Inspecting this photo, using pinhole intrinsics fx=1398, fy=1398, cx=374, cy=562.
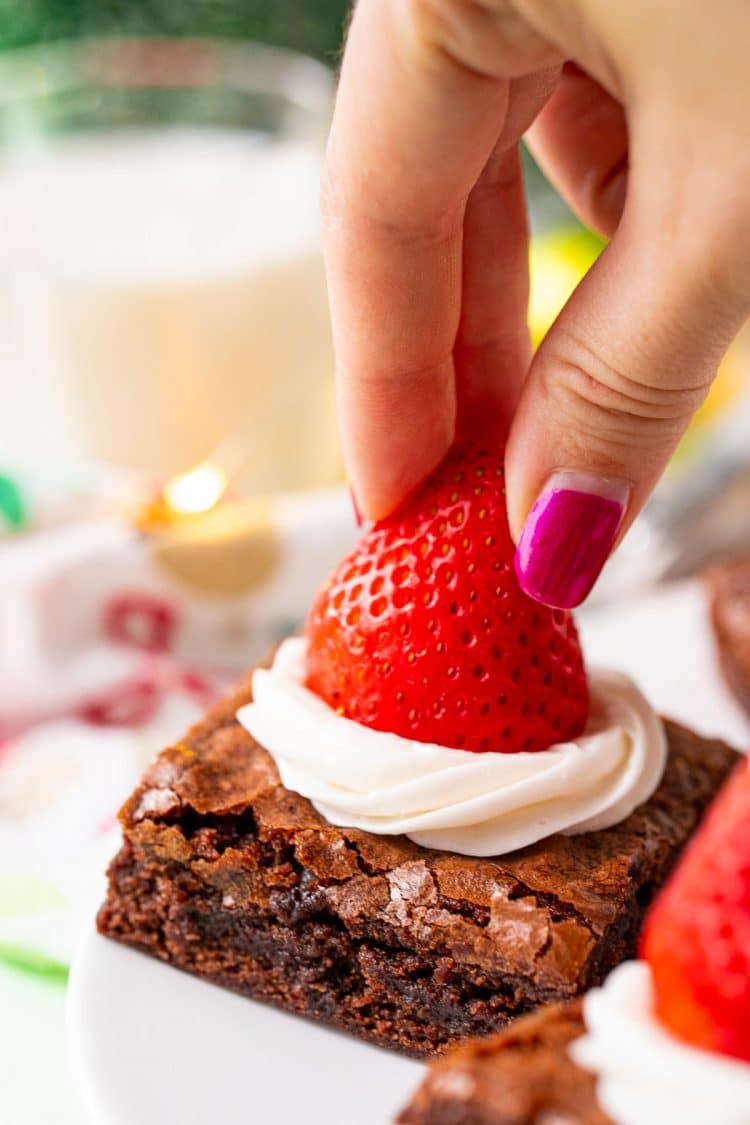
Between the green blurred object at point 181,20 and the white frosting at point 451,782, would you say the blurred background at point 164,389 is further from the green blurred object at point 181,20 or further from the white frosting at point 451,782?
the white frosting at point 451,782

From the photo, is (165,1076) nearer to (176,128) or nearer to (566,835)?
(566,835)


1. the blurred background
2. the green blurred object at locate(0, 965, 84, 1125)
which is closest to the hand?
the green blurred object at locate(0, 965, 84, 1125)

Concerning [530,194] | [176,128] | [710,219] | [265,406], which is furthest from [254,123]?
[710,219]

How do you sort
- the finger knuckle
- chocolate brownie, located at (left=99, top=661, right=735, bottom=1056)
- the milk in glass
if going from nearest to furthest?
1. the finger knuckle
2. chocolate brownie, located at (left=99, top=661, right=735, bottom=1056)
3. the milk in glass

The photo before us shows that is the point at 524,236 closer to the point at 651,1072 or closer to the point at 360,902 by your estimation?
the point at 360,902

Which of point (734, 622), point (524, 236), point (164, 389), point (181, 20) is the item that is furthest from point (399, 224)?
point (181, 20)

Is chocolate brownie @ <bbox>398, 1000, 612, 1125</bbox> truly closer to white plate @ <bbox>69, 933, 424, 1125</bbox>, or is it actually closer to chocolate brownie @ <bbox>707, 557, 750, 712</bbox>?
white plate @ <bbox>69, 933, 424, 1125</bbox>
